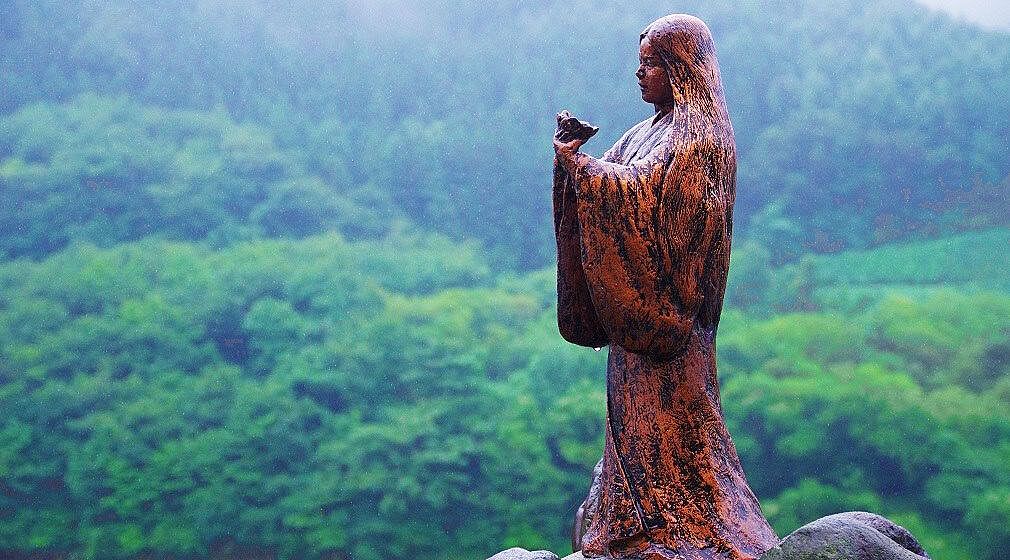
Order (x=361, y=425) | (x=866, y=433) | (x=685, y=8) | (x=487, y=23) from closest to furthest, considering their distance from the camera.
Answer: (x=866, y=433)
(x=361, y=425)
(x=685, y=8)
(x=487, y=23)

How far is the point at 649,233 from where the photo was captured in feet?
10.1

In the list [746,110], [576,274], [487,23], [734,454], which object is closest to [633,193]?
[576,274]

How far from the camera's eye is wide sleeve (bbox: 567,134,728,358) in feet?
10.1

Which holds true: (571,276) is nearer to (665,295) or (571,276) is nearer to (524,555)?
(665,295)

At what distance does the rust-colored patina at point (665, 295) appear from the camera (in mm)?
3088

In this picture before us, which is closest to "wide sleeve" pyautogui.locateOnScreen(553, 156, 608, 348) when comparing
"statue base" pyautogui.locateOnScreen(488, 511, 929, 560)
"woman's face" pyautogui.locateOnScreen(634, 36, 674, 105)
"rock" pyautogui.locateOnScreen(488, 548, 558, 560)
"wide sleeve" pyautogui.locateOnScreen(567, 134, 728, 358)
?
"wide sleeve" pyautogui.locateOnScreen(567, 134, 728, 358)

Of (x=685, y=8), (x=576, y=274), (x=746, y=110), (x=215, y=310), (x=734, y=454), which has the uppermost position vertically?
(x=685, y=8)

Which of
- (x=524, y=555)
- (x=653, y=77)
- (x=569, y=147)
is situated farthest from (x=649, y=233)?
(x=524, y=555)

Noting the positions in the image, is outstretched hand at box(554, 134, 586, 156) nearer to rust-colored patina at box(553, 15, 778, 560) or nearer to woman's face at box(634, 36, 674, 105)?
rust-colored patina at box(553, 15, 778, 560)

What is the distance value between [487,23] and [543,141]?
1458 millimetres

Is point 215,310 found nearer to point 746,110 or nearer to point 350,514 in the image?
point 350,514

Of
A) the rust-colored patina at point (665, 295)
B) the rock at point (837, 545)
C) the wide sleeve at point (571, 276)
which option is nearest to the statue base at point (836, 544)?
the rock at point (837, 545)

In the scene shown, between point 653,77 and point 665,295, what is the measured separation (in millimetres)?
714

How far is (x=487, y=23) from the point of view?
36.3ft
